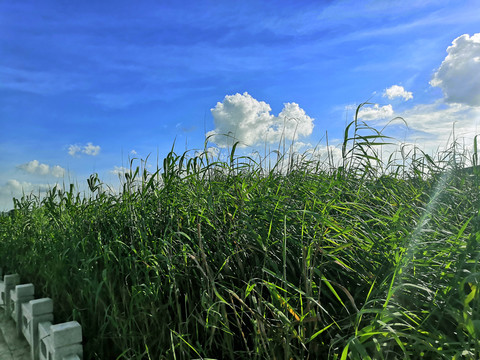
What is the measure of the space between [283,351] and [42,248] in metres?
3.13

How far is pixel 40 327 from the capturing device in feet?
8.56

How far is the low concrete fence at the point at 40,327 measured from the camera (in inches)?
86.0

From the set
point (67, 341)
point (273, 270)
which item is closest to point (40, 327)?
point (67, 341)

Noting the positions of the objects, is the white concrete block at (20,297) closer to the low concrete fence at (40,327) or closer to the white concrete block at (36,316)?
the low concrete fence at (40,327)

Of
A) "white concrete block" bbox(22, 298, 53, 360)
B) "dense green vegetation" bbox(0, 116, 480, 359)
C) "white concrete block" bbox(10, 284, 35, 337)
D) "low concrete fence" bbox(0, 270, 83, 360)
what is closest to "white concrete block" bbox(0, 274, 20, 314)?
"low concrete fence" bbox(0, 270, 83, 360)

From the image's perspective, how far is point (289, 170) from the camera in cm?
340

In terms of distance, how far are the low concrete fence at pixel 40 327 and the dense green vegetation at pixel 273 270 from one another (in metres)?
0.11

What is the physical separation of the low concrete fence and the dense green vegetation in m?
0.11

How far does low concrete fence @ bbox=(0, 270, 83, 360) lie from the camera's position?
7.16 ft

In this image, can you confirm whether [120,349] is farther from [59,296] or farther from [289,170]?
[289,170]

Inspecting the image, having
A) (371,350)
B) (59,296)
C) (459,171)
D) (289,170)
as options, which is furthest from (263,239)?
(459,171)

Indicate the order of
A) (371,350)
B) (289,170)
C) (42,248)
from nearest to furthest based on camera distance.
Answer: (371,350), (289,170), (42,248)

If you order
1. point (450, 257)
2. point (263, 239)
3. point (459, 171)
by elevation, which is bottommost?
point (450, 257)

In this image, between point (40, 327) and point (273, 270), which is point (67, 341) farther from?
point (273, 270)
